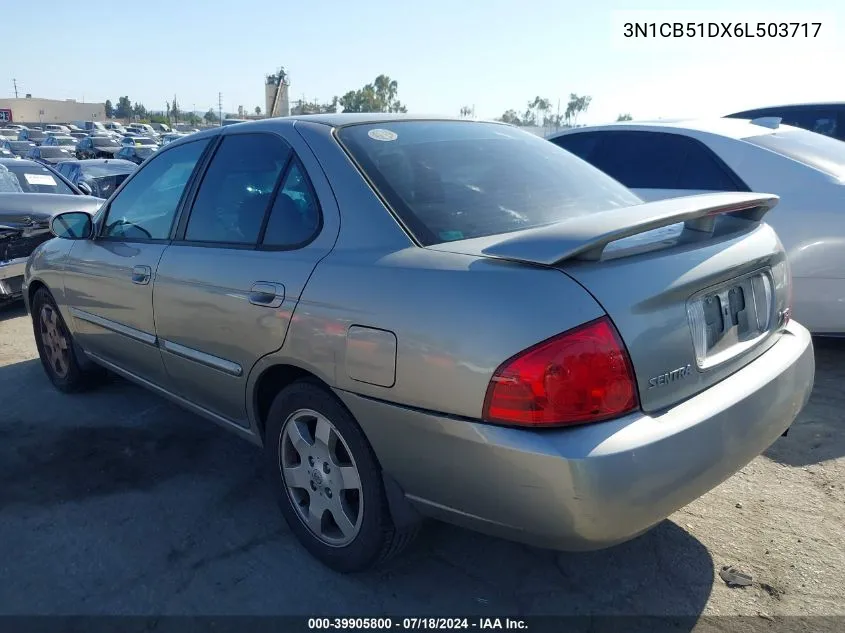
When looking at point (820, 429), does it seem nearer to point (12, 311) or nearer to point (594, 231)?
point (594, 231)

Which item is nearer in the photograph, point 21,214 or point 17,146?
point 21,214

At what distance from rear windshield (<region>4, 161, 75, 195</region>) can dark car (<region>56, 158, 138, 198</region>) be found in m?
2.81

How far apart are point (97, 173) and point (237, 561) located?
11744mm

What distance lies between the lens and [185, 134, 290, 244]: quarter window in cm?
288

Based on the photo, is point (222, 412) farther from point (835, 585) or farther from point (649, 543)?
point (835, 585)

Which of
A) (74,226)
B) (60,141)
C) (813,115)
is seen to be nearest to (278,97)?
(74,226)

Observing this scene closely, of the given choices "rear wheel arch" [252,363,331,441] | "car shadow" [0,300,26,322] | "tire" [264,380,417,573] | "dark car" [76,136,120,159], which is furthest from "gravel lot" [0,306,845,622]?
"dark car" [76,136,120,159]

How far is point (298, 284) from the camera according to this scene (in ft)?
8.18

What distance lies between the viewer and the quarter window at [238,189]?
2.88 meters

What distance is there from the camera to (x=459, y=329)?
197 centimetres

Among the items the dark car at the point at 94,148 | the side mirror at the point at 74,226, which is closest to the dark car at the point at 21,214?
the side mirror at the point at 74,226

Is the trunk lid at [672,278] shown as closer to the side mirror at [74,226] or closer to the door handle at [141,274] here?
the door handle at [141,274]

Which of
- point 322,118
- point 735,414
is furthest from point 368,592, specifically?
point 322,118

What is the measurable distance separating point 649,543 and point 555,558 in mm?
397
